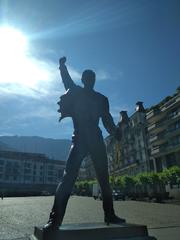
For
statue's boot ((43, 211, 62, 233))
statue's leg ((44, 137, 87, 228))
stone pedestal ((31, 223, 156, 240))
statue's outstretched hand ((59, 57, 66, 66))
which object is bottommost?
stone pedestal ((31, 223, 156, 240))

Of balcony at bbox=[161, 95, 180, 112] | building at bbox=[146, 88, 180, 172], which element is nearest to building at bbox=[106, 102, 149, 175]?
building at bbox=[146, 88, 180, 172]

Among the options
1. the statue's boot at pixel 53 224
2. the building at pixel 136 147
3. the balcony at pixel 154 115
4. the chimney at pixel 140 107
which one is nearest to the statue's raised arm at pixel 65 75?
the statue's boot at pixel 53 224

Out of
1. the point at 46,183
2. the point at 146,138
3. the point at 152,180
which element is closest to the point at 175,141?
the point at 152,180

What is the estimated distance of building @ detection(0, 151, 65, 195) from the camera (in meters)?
112

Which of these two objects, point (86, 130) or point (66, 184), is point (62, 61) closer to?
point (86, 130)

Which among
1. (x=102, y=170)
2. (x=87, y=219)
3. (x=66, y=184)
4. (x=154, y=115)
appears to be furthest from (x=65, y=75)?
(x=154, y=115)

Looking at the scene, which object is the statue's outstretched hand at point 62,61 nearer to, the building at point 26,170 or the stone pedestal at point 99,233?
the stone pedestal at point 99,233

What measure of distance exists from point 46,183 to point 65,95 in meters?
119

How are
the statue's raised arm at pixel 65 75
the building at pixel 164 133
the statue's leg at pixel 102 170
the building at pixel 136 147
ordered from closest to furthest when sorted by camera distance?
the statue's leg at pixel 102 170 < the statue's raised arm at pixel 65 75 < the building at pixel 164 133 < the building at pixel 136 147

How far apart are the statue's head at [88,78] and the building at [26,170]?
10992 centimetres

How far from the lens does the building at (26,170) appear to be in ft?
368

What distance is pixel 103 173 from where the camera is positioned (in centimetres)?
625

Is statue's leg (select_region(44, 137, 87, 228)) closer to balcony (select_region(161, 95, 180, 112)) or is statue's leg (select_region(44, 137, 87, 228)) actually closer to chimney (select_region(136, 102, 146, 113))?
balcony (select_region(161, 95, 180, 112))

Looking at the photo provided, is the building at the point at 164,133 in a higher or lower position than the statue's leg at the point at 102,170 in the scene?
higher
